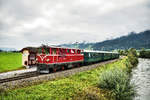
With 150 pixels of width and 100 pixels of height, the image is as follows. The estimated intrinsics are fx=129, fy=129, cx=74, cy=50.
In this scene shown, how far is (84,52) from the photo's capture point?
84.2 feet

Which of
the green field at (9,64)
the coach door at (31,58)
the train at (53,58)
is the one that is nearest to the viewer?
the train at (53,58)

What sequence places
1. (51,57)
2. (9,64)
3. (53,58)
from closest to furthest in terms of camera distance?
1. (51,57)
2. (53,58)
3. (9,64)

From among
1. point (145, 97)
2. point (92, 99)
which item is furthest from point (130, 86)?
point (92, 99)

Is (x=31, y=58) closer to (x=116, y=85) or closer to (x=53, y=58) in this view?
(x=53, y=58)

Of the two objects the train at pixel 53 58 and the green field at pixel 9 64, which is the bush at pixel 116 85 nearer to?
the train at pixel 53 58

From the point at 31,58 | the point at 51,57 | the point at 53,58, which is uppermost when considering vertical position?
the point at 51,57

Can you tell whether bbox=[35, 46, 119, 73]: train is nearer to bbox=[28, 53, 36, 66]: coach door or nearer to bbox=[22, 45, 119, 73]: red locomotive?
bbox=[22, 45, 119, 73]: red locomotive

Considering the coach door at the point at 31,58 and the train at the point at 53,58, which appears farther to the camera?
the coach door at the point at 31,58

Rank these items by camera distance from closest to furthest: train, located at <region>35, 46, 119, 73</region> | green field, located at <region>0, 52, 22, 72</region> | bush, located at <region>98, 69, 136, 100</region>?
bush, located at <region>98, 69, 136, 100</region>
train, located at <region>35, 46, 119, 73</region>
green field, located at <region>0, 52, 22, 72</region>

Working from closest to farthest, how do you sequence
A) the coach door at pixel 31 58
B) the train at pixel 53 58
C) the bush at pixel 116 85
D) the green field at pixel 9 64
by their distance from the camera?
the bush at pixel 116 85 < the train at pixel 53 58 < the green field at pixel 9 64 < the coach door at pixel 31 58

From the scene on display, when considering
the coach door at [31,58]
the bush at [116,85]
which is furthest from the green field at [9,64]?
the bush at [116,85]

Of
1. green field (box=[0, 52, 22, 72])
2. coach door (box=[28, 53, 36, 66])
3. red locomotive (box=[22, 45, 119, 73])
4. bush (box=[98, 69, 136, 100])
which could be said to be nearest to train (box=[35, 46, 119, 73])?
red locomotive (box=[22, 45, 119, 73])

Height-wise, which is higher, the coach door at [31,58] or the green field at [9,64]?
the coach door at [31,58]

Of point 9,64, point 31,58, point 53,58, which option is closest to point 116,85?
point 53,58
